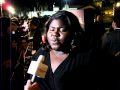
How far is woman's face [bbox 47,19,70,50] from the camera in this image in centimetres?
312

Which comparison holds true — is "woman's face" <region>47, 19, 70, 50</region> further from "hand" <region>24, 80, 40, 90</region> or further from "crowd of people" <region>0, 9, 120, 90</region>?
"hand" <region>24, 80, 40, 90</region>

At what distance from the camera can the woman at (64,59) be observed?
9.91 ft

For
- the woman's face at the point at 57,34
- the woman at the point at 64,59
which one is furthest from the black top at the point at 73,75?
the woman's face at the point at 57,34

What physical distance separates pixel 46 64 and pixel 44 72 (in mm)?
266

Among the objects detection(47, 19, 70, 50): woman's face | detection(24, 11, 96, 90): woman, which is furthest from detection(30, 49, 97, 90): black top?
detection(47, 19, 70, 50): woman's face

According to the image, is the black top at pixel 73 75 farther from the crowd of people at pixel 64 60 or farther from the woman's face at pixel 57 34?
the woman's face at pixel 57 34

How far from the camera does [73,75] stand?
3.04m

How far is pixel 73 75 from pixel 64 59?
21cm

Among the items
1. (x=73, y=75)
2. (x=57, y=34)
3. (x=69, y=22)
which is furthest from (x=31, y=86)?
(x=69, y=22)

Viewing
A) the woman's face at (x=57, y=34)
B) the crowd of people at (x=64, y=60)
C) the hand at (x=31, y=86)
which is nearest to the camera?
the hand at (x=31, y=86)

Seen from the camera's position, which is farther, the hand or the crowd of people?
the crowd of people

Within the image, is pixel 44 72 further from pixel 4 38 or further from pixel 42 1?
pixel 42 1

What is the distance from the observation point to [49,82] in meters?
3.05

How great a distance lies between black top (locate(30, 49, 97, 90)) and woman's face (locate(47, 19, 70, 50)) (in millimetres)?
168
